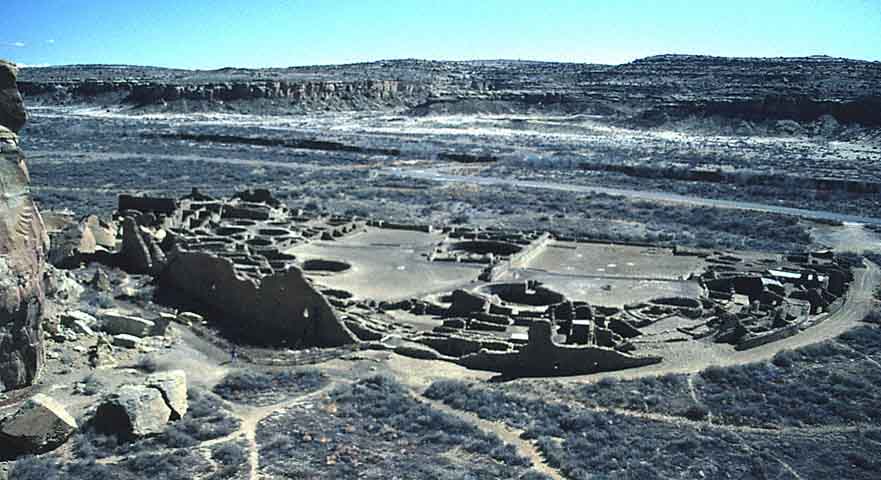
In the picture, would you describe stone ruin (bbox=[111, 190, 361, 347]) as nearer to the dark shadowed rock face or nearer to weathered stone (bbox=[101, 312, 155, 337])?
weathered stone (bbox=[101, 312, 155, 337])

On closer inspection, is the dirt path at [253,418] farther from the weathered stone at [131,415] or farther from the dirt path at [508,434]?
the dirt path at [508,434]

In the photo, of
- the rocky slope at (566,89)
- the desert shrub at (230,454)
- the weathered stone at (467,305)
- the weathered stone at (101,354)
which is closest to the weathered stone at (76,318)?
the weathered stone at (101,354)

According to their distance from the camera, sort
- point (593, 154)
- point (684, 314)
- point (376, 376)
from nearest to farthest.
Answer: point (376, 376) → point (684, 314) → point (593, 154)

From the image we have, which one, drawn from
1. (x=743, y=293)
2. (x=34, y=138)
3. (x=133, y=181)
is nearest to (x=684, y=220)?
(x=743, y=293)

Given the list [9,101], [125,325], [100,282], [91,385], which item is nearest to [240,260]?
[100,282]

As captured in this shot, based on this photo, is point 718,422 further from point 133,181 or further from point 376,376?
point 133,181

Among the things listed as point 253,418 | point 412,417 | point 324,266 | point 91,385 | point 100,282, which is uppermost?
point 100,282

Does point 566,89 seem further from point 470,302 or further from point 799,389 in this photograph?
point 799,389
